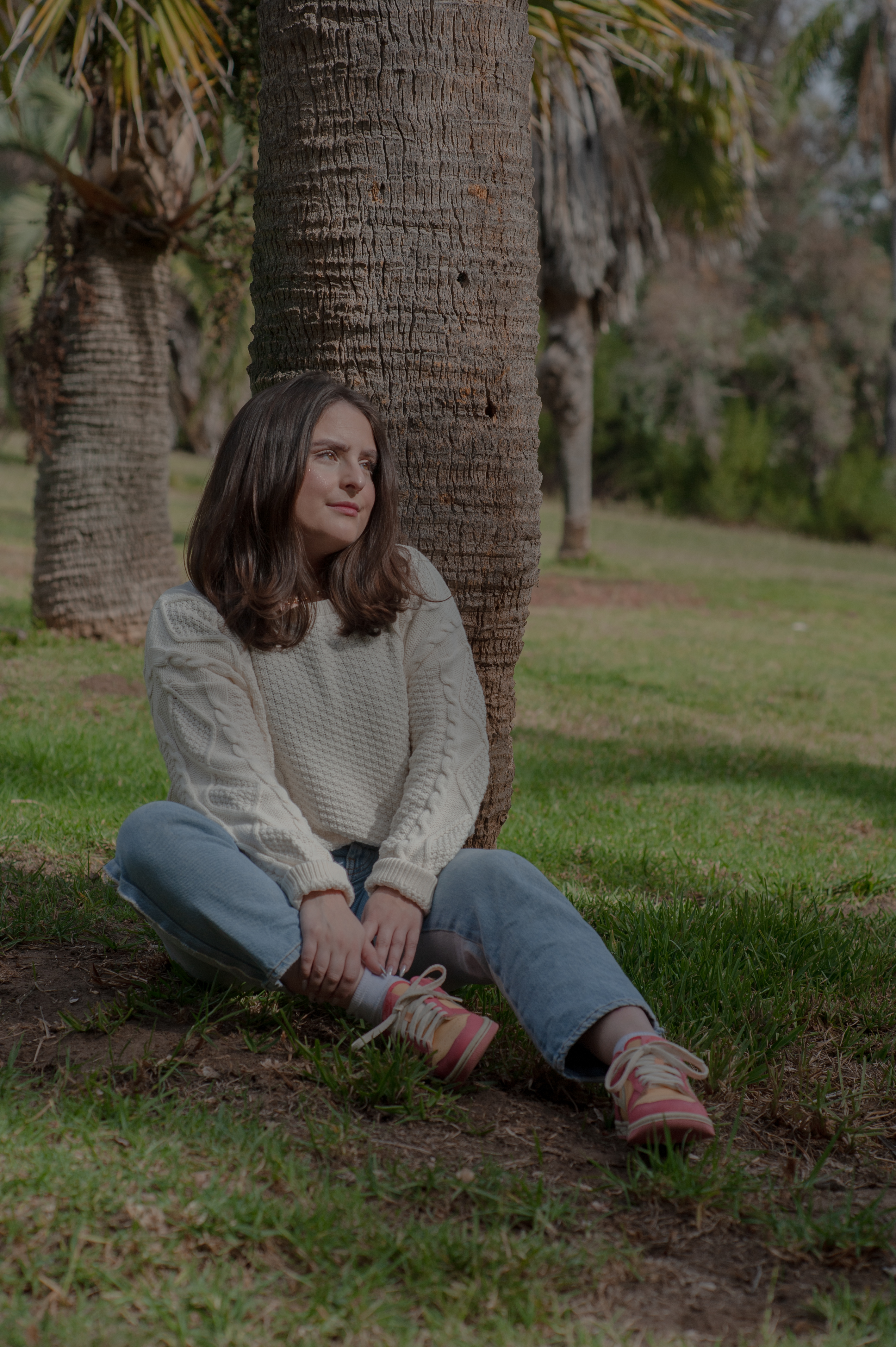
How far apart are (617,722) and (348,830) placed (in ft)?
13.9

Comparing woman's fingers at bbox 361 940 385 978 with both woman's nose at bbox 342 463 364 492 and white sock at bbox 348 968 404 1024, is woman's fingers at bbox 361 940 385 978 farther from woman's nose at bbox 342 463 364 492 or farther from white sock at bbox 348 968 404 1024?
woman's nose at bbox 342 463 364 492

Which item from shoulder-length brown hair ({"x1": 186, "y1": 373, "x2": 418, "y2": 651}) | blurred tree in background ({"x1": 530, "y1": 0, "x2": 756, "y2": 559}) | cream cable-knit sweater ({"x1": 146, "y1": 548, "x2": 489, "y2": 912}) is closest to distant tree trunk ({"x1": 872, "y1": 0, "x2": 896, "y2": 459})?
blurred tree in background ({"x1": 530, "y1": 0, "x2": 756, "y2": 559})

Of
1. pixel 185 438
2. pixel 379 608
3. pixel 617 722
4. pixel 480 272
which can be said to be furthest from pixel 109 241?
pixel 185 438

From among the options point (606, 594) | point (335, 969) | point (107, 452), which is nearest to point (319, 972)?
point (335, 969)

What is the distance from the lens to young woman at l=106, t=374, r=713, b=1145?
2.26 m

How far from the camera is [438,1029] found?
2.24 m

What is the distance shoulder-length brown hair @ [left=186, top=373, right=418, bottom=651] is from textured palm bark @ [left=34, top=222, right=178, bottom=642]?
4911 millimetres

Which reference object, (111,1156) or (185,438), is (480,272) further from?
(185,438)

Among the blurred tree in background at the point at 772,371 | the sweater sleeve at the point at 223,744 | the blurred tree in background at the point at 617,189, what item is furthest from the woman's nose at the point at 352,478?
the blurred tree in background at the point at 772,371

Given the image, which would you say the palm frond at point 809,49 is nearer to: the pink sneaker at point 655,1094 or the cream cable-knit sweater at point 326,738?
the cream cable-knit sweater at point 326,738

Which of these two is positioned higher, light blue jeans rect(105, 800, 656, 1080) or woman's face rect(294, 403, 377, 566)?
woman's face rect(294, 403, 377, 566)

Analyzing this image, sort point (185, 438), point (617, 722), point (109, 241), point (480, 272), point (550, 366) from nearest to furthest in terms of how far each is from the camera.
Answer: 1. point (480, 272)
2. point (617, 722)
3. point (109, 241)
4. point (550, 366)
5. point (185, 438)

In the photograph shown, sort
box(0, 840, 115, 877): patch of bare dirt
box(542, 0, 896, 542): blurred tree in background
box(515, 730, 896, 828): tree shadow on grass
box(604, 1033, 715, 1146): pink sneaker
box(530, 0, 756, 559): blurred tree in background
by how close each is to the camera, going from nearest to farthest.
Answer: box(604, 1033, 715, 1146): pink sneaker → box(0, 840, 115, 877): patch of bare dirt → box(515, 730, 896, 828): tree shadow on grass → box(530, 0, 756, 559): blurred tree in background → box(542, 0, 896, 542): blurred tree in background

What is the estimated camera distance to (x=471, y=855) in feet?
8.13
